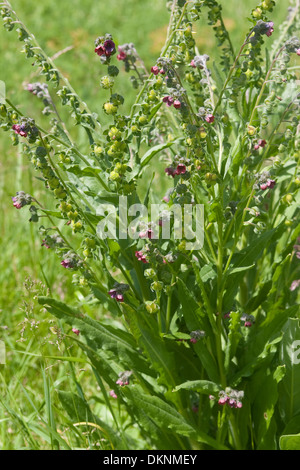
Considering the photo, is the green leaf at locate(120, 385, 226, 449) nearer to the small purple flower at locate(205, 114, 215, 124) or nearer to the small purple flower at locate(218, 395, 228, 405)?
the small purple flower at locate(218, 395, 228, 405)

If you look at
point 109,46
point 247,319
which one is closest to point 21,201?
point 109,46

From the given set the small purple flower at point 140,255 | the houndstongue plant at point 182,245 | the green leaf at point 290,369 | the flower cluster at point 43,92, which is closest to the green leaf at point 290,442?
the houndstongue plant at point 182,245

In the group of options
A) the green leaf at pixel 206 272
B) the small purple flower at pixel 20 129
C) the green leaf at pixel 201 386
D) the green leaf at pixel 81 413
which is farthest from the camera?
the green leaf at pixel 81 413

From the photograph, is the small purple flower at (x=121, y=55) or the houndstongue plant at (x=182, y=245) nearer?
the houndstongue plant at (x=182, y=245)

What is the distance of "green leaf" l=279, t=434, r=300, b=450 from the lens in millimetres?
1622

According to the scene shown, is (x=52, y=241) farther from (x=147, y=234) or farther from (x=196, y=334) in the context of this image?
(x=196, y=334)

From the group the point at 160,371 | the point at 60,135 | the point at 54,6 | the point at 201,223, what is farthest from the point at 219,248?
the point at 54,6

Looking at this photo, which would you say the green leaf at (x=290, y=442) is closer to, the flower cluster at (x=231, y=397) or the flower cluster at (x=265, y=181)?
the flower cluster at (x=231, y=397)

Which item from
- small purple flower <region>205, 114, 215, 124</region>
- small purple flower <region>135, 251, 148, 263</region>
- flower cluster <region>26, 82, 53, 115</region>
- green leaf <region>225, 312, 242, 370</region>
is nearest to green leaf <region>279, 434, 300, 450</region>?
green leaf <region>225, 312, 242, 370</region>

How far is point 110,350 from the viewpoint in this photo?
5.63ft
